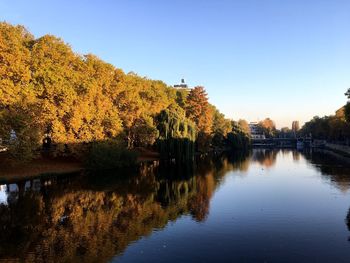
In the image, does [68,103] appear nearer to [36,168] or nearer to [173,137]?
[36,168]

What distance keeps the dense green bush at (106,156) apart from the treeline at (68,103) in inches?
47.9

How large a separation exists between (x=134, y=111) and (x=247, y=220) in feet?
161

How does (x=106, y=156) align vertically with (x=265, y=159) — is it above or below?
above

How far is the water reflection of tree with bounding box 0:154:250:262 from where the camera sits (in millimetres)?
20019

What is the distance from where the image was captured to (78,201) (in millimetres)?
32625

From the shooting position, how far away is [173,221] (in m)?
25.8

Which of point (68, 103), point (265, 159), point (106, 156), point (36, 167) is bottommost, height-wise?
point (265, 159)

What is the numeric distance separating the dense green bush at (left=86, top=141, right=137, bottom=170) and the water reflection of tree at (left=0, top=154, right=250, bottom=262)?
915 centimetres

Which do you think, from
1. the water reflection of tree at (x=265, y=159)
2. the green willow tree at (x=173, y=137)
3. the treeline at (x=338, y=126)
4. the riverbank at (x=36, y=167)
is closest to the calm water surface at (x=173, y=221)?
the riverbank at (x=36, y=167)

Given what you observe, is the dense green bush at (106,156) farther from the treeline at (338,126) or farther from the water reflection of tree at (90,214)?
the treeline at (338,126)

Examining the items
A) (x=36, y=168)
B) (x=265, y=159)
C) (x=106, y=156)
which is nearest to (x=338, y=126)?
(x=265, y=159)

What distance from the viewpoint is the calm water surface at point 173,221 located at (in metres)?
19.2

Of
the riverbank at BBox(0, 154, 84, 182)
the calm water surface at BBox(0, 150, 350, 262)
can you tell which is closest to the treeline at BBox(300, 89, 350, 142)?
the calm water surface at BBox(0, 150, 350, 262)

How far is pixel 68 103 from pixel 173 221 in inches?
1197
